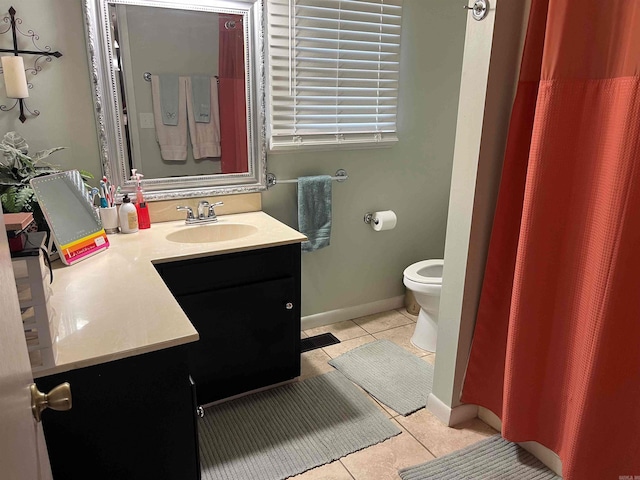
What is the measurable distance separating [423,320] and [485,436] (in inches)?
30.9

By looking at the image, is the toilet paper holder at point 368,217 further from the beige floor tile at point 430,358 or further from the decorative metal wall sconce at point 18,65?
the decorative metal wall sconce at point 18,65

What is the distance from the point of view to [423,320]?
103 inches

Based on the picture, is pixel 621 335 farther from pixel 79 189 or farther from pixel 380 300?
pixel 79 189

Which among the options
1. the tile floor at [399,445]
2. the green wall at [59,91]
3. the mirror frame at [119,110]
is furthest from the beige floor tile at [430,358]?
the green wall at [59,91]

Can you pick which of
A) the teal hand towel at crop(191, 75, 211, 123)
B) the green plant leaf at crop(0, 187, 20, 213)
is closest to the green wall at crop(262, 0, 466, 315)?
the teal hand towel at crop(191, 75, 211, 123)

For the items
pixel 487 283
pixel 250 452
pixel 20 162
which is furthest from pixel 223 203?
pixel 487 283

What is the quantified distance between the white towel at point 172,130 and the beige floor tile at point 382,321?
149 centimetres

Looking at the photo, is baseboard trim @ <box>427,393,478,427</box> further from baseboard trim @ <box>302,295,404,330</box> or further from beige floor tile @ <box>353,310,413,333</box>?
baseboard trim @ <box>302,295,404,330</box>

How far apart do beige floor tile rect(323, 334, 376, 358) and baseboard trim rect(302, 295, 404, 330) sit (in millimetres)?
223

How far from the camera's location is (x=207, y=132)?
2.20 metres

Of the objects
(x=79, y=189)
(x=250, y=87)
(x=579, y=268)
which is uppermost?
(x=250, y=87)

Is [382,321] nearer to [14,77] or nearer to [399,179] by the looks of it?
[399,179]

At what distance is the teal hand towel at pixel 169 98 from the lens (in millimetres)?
2072

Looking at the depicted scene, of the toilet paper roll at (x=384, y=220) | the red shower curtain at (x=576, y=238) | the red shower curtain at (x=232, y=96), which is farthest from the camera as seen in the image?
the toilet paper roll at (x=384, y=220)
